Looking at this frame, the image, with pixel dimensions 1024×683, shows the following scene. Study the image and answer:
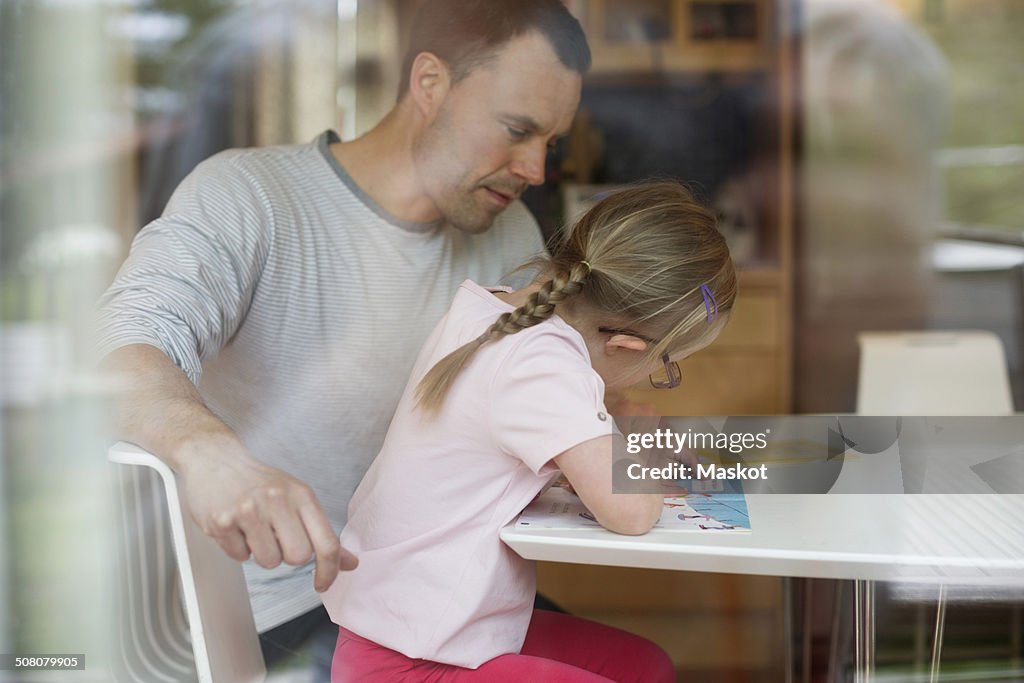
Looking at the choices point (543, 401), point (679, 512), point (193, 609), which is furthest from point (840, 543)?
point (193, 609)

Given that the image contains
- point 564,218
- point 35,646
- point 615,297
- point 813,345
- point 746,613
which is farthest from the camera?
point 813,345

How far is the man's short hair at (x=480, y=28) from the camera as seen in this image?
133 centimetres

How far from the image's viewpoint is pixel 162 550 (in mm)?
1485

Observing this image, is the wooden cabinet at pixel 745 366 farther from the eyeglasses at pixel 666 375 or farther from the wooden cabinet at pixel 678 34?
the wooden cabinet at pixel 678 34

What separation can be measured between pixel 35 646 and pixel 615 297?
0.97m

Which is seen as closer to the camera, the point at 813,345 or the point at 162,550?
the point at 162,550

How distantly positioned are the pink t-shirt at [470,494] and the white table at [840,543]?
0.24 feet

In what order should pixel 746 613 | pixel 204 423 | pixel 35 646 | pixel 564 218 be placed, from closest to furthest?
pixel 204 423 → pixel 564 218 → pixel 35 646 → pixel 746 613

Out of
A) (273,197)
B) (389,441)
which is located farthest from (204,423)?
(273,197)

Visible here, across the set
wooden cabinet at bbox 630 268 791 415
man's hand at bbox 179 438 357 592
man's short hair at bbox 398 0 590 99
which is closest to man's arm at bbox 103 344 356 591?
man's hand at bbox 179 438 357 592

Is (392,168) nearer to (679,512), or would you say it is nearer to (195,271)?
(195,271)

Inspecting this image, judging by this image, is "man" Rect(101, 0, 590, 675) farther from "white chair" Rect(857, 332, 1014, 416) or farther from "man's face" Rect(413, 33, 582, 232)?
"white chair" Rect(857, 332, 1014, 416)

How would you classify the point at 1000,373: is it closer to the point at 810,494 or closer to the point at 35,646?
the point at 810,494

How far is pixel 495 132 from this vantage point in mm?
1346
